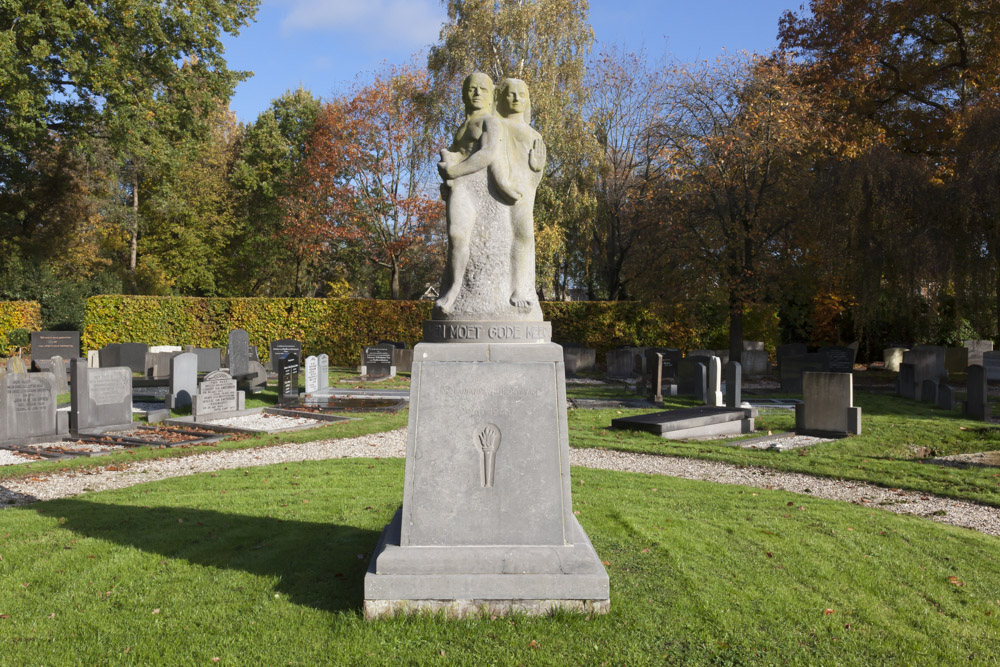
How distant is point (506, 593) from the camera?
13.3 ft

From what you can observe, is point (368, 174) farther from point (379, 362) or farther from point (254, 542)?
point (254, 542)

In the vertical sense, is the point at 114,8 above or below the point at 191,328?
above

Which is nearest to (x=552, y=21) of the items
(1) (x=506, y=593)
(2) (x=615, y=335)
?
(2) (x=615, y=335)

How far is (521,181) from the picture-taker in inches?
185

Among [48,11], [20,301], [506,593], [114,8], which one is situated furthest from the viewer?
[20,301]

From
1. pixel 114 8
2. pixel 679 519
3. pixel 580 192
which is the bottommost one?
pixel 679 519

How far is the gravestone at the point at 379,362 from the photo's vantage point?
75.5ft

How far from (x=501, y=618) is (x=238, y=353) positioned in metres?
16.4

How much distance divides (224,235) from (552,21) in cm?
2159

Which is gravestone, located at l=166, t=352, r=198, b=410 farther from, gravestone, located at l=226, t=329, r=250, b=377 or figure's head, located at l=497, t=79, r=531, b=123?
figure's head, located at l=497, t=79, r=531, b=123

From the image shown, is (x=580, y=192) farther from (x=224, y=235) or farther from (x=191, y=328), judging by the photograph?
(x=224, y=235)

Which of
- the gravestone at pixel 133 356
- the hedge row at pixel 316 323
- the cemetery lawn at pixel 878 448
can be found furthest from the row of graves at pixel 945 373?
the gravestone at pixel 133 356

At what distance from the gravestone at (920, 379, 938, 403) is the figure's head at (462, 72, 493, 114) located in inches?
622

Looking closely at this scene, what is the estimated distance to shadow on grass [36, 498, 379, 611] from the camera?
4578 millimetres
